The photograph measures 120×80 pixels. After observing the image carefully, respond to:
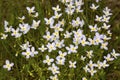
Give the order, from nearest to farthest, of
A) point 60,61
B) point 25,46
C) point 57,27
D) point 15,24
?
point 60,61
point 25,46
point 57,27
point 15,24

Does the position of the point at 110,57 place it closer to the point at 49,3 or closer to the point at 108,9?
the point at 108,9

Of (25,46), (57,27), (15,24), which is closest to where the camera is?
(25,46)

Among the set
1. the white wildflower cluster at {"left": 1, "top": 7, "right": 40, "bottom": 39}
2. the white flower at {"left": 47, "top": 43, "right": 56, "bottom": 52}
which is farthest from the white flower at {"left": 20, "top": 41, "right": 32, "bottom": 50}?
the white flower at {"left": 47, "top": 43, "right": 56, "bottom": 52}

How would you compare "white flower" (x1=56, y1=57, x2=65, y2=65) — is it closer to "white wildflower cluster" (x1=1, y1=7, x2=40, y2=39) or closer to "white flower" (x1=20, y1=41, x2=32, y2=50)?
→ "white flower" (x1=20, y1=41, x2=32, y2=50)

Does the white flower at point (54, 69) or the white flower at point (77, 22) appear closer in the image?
the white flower at point (54, 69)

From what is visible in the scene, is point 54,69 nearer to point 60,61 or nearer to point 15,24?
point 60,61

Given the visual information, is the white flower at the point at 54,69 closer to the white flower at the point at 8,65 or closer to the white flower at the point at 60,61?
the white flower at the point at 60,61

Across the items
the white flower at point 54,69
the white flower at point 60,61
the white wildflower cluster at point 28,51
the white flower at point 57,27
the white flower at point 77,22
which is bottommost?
the white flower at point 54,69

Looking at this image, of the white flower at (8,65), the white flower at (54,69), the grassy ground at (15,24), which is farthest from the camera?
the grassy ground at (15,24)

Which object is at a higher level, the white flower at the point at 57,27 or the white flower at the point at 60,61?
the white flower at the point at 57,27

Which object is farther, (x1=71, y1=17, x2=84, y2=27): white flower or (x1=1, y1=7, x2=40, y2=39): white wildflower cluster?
(x1=71, y1=17, x2=84, y2=27): white flower

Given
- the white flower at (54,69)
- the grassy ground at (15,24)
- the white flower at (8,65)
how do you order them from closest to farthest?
the white flower at (54,69)
the white flower at (8,65)
the grassy ground at (15,24)

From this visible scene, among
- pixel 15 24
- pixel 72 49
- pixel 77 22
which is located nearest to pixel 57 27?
pixel 77 22

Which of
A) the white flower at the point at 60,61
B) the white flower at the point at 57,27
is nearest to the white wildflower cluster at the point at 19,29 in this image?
the white flower at the point at 57,27
